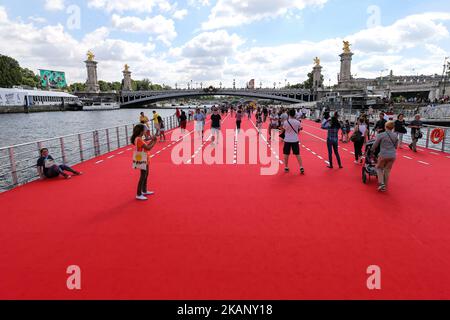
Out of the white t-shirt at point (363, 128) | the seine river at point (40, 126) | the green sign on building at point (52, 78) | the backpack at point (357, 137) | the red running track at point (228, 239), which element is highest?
the green sign on building at point (52, 78)

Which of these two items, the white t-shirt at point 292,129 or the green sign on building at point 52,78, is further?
the green sign on building at point 52,78

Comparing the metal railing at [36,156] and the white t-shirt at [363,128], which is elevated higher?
the white t-shirt at [363,128]

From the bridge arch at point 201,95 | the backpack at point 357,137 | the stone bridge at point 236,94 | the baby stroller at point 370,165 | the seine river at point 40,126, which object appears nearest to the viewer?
the baby stroller at point 370,165

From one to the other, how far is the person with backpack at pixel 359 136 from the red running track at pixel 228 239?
91.1 inches

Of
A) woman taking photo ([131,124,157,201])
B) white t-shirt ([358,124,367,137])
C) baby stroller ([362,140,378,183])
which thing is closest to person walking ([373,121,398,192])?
baby stroller ([362,140,378,183])

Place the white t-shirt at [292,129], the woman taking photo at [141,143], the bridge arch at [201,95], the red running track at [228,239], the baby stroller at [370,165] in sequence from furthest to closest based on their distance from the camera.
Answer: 1. the bridge arch at [201,95]
2. the white t-shirt at [292,129]
3. the baby stroller at [370,165]
4. the woman taking photo at [141,143]
5. the red running track at [228,239]

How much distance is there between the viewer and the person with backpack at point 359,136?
35.0 ft

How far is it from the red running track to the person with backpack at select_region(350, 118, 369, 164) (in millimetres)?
2314

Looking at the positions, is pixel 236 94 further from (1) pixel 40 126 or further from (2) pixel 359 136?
(2) pixel 359 136

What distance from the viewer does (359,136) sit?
35.0ft

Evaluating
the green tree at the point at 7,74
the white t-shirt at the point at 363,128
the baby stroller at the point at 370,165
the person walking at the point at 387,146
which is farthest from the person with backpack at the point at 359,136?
the green tree at the point at 7,74

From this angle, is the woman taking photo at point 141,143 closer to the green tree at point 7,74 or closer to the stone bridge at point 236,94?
the stone bridge at point 236,94

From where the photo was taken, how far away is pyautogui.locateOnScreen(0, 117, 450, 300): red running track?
3734 mm

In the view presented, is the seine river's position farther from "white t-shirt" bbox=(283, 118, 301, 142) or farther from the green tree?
the green tree
